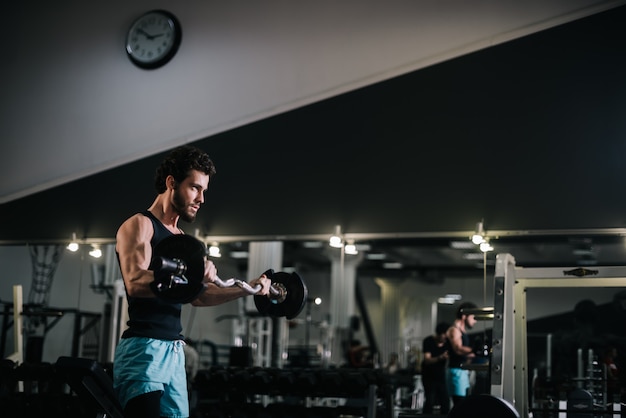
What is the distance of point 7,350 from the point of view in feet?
20.5

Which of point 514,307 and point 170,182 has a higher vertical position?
point 170,182

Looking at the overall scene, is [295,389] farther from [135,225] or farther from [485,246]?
[135,225]

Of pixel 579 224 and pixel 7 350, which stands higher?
pixel 579 224

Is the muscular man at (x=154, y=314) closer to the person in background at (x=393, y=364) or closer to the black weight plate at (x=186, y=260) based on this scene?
the black weight plate at (x=186, y=260)

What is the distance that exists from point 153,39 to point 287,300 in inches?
149

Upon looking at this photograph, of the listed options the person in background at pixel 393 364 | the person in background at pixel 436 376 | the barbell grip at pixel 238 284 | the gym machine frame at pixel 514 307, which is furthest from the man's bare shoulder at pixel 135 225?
the person in background at pixel 393 364

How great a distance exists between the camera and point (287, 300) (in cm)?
267

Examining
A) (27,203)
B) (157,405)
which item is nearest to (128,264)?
(157,405)

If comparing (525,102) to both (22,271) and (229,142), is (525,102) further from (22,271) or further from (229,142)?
(22,271)

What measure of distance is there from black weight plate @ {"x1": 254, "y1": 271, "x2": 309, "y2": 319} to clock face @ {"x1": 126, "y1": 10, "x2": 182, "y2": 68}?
3594 mm

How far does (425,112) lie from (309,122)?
92 cm

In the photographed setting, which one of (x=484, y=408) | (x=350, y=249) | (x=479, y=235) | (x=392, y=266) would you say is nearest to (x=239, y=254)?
(x=350, y=249)

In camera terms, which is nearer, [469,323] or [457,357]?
[457,357]

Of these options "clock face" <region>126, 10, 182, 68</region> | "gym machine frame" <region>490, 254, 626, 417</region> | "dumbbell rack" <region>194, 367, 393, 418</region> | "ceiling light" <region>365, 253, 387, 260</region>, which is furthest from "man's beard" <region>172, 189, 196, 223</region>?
"ceiling light" <region>365, 253, 387, 260</region>
